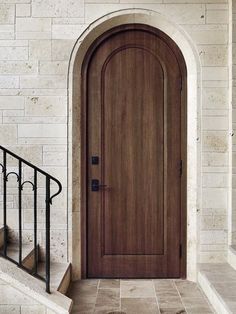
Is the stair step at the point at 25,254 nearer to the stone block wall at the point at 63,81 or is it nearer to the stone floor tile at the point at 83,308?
the stone block wall at the point at 63,81

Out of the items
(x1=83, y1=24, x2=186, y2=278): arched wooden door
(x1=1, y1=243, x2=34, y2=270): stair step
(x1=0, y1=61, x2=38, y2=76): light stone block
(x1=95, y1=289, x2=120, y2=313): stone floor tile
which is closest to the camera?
(x1=95, y1=289, x2=120, y2=313): stone floor tile

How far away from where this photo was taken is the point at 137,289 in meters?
3.67

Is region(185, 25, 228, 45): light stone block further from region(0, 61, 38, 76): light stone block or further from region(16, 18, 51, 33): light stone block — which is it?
region(0, 61, 38, 76): light stone block

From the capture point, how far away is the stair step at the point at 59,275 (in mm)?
3275

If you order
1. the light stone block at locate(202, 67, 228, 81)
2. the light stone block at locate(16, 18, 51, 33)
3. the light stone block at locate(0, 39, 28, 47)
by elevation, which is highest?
the light stone block at locate(16, 18, 51, 33)

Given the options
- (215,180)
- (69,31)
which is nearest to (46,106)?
(69,31)

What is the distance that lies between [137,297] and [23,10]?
2652 millimetres

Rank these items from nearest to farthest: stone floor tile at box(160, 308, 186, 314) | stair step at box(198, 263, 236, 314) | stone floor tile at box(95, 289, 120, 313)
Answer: stair step at box(198, 263, 236, 314)
stone floor tile at box(160, 308, 186, 314)
stone floor tile at box(95, 289, 120, 313)

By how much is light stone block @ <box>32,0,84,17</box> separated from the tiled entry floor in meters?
2.39

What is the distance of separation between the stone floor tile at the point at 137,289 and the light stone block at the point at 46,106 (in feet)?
5.25

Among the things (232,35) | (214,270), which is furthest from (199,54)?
(214,270)

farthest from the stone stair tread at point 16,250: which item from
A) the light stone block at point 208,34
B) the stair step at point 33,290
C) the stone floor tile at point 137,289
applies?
the light stone block at point 208,34

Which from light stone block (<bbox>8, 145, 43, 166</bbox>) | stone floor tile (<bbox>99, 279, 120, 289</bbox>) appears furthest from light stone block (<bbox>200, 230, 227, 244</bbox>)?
light stone block (<bbox>8, 145, 43, 166</bbox>)

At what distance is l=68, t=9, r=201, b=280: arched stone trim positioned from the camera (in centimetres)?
386
